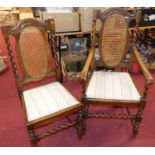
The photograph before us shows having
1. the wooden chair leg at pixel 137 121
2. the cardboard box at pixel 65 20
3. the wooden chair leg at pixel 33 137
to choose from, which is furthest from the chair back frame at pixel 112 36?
the wooden chair leg at pixel 33 137

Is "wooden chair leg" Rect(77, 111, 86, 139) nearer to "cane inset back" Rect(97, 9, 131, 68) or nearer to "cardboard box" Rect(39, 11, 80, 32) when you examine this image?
"cane inset back" Rect(97, 9, 131, 68)

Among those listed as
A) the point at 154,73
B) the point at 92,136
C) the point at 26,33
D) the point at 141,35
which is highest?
the point at 26,33

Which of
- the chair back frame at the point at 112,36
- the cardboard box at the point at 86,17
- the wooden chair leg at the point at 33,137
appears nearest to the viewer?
the wooden chair leg at the point at 33,137

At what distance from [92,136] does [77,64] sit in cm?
102

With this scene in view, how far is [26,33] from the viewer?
56.8 inches

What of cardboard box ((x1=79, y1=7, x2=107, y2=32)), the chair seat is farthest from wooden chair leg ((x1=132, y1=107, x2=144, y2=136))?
cardboard box ((x1=79, y1=7, x2=107, y2=32))

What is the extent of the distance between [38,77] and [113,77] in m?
0.68

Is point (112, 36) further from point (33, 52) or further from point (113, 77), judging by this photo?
point (33, 52)

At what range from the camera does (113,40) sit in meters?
1.72

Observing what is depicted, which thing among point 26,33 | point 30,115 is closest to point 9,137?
point 30,115

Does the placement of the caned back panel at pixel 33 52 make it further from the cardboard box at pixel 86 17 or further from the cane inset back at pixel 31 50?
the cardboard box at pixel 86 17

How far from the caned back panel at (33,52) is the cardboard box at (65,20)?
1.48ft

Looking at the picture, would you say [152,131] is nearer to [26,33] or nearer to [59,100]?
[59,100]

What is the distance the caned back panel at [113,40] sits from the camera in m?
1.65
